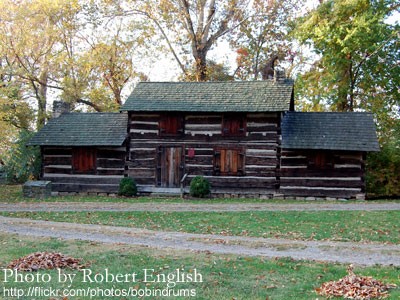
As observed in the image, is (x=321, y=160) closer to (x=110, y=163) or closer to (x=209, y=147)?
(x=209, y=147)

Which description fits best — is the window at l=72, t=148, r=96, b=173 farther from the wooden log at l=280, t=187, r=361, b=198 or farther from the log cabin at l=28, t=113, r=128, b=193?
the wooden log at l=280, t=187, r=361, b=198

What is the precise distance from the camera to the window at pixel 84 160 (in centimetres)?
2598

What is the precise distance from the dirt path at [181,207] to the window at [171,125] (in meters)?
5.27

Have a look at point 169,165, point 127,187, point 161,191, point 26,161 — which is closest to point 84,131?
point 127,187

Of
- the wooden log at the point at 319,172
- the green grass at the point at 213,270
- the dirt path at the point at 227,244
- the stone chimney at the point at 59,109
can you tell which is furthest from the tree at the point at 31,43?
the green grass at the point at 213,270

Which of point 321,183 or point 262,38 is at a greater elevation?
point 262,38

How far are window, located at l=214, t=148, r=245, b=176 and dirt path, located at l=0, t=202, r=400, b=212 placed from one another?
3840 mm

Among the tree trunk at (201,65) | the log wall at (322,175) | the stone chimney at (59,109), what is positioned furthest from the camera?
the tree trunk at (201,65)

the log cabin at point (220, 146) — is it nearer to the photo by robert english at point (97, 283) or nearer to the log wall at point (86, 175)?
the log wall at point (86, 175)

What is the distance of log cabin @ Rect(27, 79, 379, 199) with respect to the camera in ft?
78.1

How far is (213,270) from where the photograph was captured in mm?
9234

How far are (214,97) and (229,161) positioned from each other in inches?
135

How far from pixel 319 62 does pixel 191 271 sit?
26.4 meters

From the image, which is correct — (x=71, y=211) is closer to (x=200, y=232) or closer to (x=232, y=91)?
(x=200, y=232)
